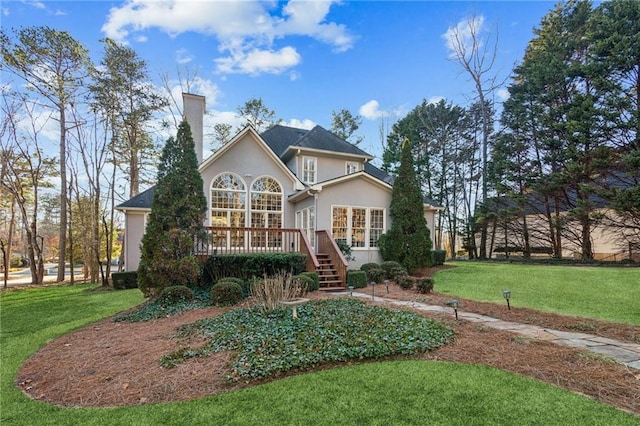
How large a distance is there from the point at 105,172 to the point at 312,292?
15.8m

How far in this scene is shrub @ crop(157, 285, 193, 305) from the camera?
26.2 ft

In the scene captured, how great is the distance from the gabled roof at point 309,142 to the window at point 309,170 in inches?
24.5

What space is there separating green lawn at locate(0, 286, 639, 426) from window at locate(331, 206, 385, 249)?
30.3 feet

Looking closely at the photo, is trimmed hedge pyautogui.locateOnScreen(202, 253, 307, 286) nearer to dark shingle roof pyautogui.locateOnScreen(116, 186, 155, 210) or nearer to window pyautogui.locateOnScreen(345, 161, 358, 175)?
dark shingle roof pyautogui.locateOnScreen(116, 186, 155, 210)

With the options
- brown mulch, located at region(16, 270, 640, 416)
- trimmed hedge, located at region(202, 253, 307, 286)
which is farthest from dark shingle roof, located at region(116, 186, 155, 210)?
brown mulch, located at region(16, 270, 640, 416)

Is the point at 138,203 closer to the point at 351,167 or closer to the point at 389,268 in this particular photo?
the point at 351,167

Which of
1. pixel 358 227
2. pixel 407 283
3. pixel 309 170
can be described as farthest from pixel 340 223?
pixel 407 283

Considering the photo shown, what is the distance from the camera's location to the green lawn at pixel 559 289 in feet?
23.7

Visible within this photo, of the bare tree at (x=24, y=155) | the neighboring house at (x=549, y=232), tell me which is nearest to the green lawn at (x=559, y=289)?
the neighboring house at (x=549, y=232)

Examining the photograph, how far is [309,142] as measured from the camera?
52.6 feet

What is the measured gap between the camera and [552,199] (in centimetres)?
1988

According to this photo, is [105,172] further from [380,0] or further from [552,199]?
[552,199]

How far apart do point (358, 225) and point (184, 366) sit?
401 inches

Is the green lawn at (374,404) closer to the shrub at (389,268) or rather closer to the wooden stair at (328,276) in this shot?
the wooden stair at (328,276)
